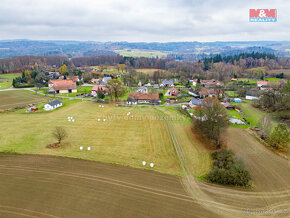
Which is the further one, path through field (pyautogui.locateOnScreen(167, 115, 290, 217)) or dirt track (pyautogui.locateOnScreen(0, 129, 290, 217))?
path through field (pyautogui.locateOnScreen(167, 115, 290, 217))

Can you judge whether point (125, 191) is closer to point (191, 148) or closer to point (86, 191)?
point (86, 191)

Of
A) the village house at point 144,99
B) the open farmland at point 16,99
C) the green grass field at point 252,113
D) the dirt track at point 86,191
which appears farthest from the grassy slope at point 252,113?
the open farmland at point 16,99

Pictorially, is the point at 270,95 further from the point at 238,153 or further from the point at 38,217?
the point at 38,217

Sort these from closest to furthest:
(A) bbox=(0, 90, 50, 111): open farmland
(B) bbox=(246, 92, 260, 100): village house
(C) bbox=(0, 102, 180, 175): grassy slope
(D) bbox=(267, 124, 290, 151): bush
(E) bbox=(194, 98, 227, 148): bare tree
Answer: (C) bbox=(0, 102, 180, 175): grassy slope < (D) bbox=(267, 124, 290, 151): bush < (E) bbox=(194, 98, 227, 148): bare tree < (A) bbox=(0, 90, 50, 111): open farmland < (B) bbox=(246, 92, 260, 100): village house

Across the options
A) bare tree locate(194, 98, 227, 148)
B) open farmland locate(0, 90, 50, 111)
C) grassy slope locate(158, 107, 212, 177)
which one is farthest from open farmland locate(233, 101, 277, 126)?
open farmland locate(0, 90, 50, 111)

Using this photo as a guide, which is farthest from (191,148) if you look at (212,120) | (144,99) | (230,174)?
(144,99)

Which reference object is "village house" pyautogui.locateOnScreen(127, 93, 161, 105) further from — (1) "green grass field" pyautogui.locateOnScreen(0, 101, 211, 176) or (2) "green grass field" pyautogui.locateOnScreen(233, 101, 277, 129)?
(2) "green grass field" pyautogui.locateOnScreen(233, 101, 277, 129)
